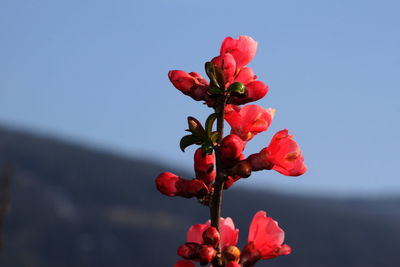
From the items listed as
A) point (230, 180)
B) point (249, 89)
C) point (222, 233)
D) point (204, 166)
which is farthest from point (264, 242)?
point (249, 89)

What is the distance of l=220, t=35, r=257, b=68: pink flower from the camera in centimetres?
412

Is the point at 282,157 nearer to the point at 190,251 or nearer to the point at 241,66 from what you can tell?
the point at 241,66

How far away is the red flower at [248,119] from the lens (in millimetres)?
4031

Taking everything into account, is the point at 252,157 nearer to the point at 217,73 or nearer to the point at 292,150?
the point at 292,150

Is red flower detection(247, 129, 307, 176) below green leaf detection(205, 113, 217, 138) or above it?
below

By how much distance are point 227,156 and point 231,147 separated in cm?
7

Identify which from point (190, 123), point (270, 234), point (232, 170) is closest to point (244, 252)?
point (270, 234)

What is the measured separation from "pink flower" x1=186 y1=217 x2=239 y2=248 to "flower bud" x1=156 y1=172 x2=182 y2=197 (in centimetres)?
22

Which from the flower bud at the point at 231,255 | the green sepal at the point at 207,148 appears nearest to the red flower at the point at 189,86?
the green sepal at the point at 207,148

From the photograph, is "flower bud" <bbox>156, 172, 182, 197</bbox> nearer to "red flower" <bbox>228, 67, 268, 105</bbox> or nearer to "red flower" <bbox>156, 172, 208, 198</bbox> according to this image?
"red flower" <bbox>156, 172, 208, 198</bbox>

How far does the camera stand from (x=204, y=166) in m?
4.14

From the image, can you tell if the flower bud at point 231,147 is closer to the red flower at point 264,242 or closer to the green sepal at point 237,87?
the green sepal at point 237,87

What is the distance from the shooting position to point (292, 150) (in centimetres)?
397

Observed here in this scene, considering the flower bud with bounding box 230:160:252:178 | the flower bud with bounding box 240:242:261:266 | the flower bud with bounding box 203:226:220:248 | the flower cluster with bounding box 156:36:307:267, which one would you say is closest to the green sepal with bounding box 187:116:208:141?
the flower cluster with bounding box 156:36:307:267
